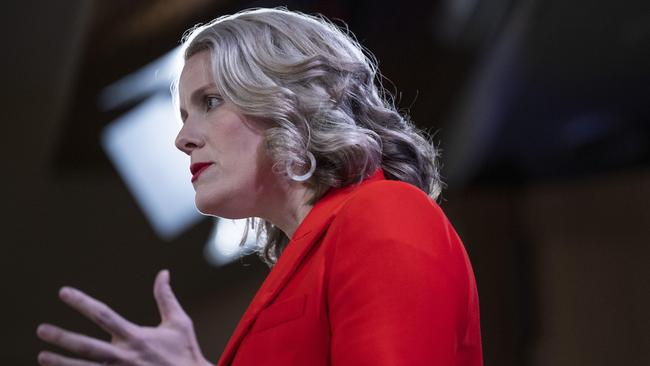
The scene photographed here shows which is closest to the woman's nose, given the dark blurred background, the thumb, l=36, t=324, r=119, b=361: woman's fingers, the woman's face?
the woman's face

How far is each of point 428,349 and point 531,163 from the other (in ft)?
10.9

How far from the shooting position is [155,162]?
14.2ft

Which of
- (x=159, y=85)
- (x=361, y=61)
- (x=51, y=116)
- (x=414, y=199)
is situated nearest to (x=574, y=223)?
(x=159, y=85)

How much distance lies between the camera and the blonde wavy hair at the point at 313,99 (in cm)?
123

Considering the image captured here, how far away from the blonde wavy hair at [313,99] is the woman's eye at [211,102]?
0.03m

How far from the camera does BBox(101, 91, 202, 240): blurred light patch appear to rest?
4.05 metres

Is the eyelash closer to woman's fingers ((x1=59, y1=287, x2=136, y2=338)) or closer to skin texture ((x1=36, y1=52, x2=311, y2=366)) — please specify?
skin texture ((x1=36, y1=52, x2=311, y2=366))

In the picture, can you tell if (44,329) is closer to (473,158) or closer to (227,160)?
(227,160)

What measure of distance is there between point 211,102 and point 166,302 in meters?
0.31

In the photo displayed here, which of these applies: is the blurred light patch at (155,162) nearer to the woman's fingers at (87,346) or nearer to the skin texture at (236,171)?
the skin texture at (236,171)

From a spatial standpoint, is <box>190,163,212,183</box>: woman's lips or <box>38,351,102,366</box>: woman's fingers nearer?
<box>38,351,102,366</box>: woman's fingers

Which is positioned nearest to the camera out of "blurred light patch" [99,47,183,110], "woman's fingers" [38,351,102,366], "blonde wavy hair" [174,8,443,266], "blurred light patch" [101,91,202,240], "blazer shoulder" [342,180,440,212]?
"blazer shoulder" [342,180,440,212]

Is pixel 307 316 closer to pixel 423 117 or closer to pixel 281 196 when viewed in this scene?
pixel 281 196

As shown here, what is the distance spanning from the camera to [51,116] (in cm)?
413
